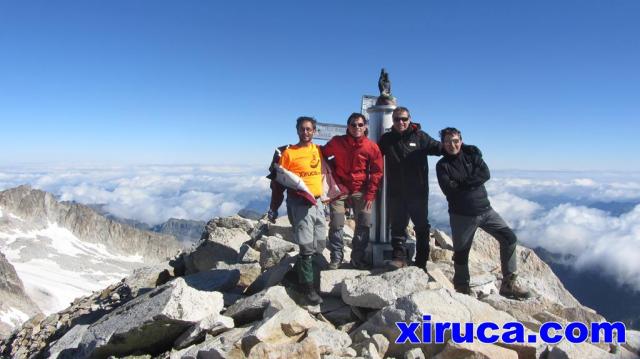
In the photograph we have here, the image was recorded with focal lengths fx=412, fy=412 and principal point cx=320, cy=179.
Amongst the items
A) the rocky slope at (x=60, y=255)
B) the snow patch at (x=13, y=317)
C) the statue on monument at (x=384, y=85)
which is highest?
the statue on monument at (x=384, y=85)

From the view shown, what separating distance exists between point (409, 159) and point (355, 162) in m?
1.03

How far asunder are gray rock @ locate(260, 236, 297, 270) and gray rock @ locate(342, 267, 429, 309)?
3.77 m

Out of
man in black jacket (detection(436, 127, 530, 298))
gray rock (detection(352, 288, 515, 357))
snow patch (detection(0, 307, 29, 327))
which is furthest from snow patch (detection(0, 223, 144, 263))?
gray rock (detection(352, 288, 515, 357))

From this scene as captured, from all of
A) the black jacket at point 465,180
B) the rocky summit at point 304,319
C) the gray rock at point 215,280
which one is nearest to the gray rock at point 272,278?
the rocky summit at point 304,319

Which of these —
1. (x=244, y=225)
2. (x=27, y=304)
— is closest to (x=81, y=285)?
(x=27, y=304)

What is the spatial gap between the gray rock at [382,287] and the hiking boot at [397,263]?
109 centimetres

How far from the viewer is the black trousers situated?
7.91m

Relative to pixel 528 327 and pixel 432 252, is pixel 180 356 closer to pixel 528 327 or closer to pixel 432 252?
pixel 528 327

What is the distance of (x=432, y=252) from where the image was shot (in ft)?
35.7

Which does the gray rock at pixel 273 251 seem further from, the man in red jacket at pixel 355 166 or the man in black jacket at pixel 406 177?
the man in black jacket at pixel 406 177

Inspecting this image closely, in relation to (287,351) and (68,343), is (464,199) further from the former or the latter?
(68,343)

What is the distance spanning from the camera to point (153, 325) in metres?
6.32

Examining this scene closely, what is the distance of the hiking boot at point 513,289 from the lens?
25.3ft

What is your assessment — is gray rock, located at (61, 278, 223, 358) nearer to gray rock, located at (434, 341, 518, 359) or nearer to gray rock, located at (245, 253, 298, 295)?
gray rock, located at (245, 253, 298, 295)
